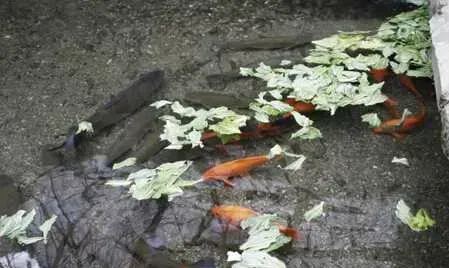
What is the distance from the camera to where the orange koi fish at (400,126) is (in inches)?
121

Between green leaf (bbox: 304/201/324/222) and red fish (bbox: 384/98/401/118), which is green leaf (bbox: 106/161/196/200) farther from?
red fish (bbox: 384/98/401/118)

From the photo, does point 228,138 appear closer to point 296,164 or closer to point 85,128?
point 296,164

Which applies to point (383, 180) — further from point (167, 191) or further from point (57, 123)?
point (57, 123)

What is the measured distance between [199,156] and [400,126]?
3.29 ft

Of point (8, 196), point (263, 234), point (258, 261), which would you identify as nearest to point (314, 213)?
point (263, 234)

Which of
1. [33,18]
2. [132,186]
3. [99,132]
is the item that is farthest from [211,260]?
[33,18]

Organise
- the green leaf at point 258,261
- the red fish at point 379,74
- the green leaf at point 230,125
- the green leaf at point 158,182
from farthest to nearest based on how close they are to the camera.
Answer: the red fish at point 379,74 → the green leaf at point 230,125 → the green leaf at point 158,182 → the green leaf at point 258,261

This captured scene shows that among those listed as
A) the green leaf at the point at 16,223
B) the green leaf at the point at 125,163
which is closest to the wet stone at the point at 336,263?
the green leaf at the point at 125,163

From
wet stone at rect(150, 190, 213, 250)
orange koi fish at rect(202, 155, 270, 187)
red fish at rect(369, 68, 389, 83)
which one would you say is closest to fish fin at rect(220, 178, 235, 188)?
orange koi fish at rect(202, 155, 270, 187)

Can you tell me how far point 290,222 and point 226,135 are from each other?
61 centimetres

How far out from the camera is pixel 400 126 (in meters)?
3.07

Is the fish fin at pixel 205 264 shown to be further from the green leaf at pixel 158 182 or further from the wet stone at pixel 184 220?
the green leaf at pixel 158 182

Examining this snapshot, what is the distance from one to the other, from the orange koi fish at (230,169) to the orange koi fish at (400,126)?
663 mm

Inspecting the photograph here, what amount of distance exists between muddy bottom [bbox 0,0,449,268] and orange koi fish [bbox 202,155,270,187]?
0.15ft
